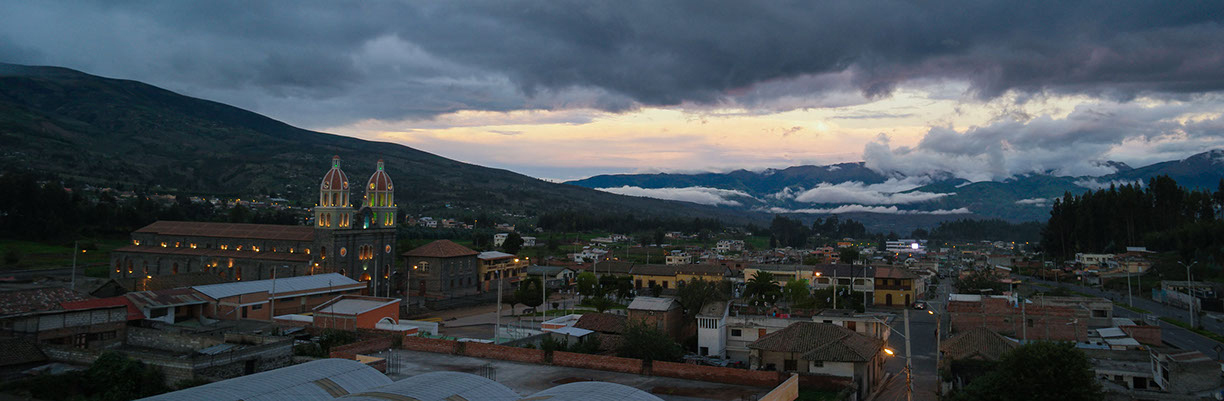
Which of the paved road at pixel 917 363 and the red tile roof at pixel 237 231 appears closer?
the paved road at pixel 917 363

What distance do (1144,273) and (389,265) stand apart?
2876 inches

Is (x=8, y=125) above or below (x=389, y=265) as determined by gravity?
above

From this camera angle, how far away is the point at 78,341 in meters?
29.4

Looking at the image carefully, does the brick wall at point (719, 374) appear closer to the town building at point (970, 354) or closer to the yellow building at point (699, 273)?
the town building at point (970, 354)

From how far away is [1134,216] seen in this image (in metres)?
81.6

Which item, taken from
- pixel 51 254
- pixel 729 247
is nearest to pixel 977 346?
pixel 51 254

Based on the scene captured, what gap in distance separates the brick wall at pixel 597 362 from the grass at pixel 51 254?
62657 millimetres

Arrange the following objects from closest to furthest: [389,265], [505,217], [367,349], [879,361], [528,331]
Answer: [367,349] → [879,361] → [528,331] → [389,265] → [505,217]

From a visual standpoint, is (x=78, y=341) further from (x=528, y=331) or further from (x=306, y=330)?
(x=528, y=331)

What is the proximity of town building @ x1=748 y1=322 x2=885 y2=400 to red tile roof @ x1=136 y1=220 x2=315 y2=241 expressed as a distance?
137ft

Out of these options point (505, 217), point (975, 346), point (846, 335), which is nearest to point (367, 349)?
point (846, 335)

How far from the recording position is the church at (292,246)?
5641 centimetres

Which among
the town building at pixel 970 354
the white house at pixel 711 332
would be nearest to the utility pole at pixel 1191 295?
the town building at pixel 970 354

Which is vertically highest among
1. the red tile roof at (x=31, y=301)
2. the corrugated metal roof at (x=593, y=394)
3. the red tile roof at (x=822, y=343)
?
the red tile roof at (x=31, y=301)
